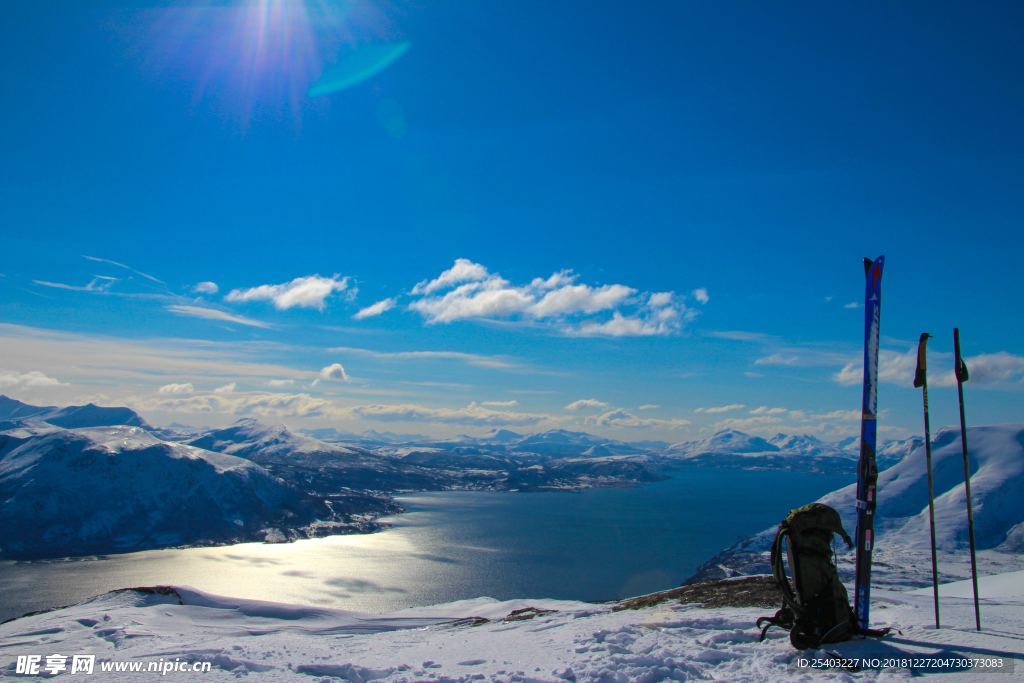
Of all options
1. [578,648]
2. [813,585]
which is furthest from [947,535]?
[578,648]

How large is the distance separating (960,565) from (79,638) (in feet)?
583

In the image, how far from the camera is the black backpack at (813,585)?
13.3 m

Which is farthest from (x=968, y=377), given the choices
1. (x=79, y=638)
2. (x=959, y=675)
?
(x=79, y=638)

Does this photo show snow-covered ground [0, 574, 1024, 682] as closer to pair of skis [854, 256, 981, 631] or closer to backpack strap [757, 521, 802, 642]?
backpack strap [757, 521, 802, 642]

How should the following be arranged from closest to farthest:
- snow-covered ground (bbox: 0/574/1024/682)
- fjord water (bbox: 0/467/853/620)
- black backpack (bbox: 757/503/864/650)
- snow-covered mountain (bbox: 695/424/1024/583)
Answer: snow-covered ground (bbox: 0/574/1024/682), black backpack (bbox: 757/503/864/650), fjord water (bbox: 0/467/853/620), snow-covered mountain (bbox: 695/424/1024/583)

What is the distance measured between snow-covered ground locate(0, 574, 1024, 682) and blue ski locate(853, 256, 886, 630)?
2435 millimetres

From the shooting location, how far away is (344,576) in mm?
155500

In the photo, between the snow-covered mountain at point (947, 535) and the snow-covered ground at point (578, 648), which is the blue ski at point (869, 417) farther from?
the snow-covered mountain at point (947, 535)

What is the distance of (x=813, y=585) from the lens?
44.7 feet

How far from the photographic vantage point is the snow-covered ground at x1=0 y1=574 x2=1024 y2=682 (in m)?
12.5

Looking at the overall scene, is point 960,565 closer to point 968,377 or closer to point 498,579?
point 498,579

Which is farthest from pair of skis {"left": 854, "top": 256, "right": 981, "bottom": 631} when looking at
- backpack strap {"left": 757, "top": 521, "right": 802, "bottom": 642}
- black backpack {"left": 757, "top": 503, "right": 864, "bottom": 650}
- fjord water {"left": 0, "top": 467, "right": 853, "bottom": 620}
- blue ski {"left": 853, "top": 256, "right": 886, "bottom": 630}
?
fjord water {"left": 0, "top": 467, "right": 853, "bottom": 620}

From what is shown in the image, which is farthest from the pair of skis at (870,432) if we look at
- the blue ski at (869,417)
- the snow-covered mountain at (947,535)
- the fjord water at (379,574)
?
the snow-covered mountain at (947,535)

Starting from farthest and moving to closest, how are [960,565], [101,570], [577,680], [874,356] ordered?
[101,570] → [960,565] → [874,356] → [577,680]
